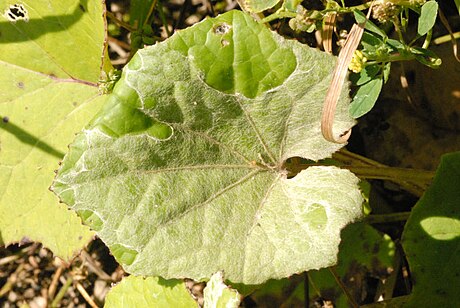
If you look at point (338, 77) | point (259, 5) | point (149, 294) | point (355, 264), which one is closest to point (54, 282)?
point (149, 294)

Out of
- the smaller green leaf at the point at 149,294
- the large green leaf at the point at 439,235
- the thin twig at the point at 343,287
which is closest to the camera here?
the large green leaf at the point at 439,235

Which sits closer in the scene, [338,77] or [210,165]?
[338,77]

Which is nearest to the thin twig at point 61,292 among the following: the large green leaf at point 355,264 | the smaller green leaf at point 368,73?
the large green leaf at point 355,264

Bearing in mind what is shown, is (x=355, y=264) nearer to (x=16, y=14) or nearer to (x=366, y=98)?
(x=366, y=98)

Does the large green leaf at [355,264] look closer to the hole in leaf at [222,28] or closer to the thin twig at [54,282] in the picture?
the hole in leaf at [222,28]

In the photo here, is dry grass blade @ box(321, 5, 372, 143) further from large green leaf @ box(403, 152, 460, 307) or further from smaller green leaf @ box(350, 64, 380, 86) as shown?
large green leaf @ box(403, 152, 460, 307)

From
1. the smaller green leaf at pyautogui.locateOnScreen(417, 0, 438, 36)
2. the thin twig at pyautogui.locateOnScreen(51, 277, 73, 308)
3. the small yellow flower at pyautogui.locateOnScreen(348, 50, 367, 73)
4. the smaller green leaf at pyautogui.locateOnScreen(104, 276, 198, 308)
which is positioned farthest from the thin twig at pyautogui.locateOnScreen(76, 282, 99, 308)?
the smaller green leaf at pyautogui.locateOnScreen(417, 0, 438, 36)

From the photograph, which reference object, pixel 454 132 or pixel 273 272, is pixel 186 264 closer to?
pixel 273 272
